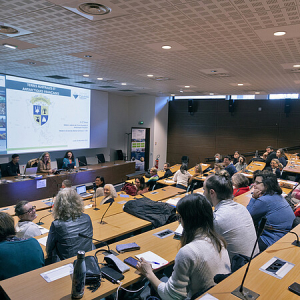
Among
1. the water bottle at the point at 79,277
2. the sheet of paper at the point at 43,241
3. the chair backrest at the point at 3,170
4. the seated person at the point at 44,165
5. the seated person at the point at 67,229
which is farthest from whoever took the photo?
the seated person at the point at 44,165

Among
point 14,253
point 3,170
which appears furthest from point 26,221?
point 3,170

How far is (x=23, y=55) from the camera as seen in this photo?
505 cm

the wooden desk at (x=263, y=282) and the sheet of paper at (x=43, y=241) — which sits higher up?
the wooden desk at (x=263, y=282)

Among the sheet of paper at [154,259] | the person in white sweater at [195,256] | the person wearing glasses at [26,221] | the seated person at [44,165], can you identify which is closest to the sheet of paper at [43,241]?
the person wearing glasses at [26,221]

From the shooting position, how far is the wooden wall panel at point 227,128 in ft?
34.3

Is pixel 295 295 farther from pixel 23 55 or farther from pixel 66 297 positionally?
pixel 23 55

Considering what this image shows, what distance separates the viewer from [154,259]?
89.2 inches

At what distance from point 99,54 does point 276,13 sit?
9.67 feet

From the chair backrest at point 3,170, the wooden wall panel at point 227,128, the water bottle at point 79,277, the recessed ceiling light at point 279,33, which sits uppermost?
the recessed ceiling light at point 279,33

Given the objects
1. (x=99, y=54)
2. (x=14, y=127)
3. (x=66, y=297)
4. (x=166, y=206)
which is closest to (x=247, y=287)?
(x=66, y=297)

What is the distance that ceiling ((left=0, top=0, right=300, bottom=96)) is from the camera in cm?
271

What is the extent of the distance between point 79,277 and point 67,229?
2.86 ft

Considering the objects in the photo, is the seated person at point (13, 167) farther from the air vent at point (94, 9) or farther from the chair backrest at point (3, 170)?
the air vent at point (94, 9)

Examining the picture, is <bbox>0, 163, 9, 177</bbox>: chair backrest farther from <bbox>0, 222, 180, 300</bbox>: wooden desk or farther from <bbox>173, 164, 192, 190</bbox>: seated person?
<bbox>0, 222, 180, 300</bbox>: wooden desk
